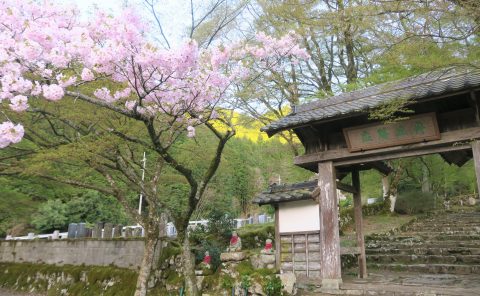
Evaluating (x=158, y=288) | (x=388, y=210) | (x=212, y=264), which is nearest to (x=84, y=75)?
(x=212, y=264)

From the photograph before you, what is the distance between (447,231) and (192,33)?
1279 cm

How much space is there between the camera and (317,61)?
1798 centimetres

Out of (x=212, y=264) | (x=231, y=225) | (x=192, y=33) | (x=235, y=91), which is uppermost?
(x=192, y=33)

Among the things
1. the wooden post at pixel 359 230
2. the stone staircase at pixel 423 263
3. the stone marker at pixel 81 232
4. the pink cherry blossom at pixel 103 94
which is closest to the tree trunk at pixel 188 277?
the stone staircase at pixel 423 263

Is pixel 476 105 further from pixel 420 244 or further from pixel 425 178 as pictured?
pixel 425 178

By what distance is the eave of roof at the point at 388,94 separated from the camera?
6.55 meters

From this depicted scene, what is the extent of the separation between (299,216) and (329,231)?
2.94 ft

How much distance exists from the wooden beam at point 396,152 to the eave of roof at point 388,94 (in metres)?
0.96

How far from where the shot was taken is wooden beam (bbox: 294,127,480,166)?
6836mm

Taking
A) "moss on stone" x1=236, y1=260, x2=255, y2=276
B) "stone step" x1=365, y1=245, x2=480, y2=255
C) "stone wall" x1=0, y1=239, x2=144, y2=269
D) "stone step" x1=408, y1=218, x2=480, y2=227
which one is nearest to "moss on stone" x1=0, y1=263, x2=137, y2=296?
"stone wall" x1=0, y1=239, x2=144, y2=269

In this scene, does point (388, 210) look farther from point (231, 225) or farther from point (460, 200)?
point (231, 225)

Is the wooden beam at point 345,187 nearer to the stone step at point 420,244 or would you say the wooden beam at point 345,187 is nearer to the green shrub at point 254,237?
the stone step at point 420,244

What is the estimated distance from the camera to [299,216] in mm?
8594

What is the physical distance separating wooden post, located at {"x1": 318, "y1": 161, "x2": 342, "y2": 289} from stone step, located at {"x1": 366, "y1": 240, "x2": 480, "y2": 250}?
255 inches
